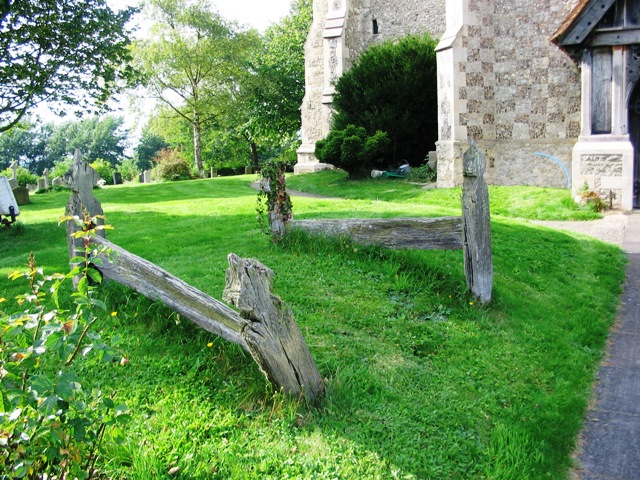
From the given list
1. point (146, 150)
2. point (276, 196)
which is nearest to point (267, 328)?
point (276, 196)

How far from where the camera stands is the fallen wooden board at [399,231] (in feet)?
22.5

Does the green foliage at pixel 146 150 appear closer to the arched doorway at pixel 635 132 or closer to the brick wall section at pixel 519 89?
the brick wall section at pixel 519 89

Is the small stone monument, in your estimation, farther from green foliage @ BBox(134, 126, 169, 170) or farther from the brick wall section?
green foliage @ BBox(134, 126, 169, 170)

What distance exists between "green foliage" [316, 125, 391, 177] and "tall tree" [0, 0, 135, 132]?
7026mm

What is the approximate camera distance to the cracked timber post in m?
3.98

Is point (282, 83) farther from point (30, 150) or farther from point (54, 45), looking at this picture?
point (30, 150)

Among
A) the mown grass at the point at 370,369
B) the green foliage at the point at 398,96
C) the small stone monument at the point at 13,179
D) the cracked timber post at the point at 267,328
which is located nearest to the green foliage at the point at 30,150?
the small stone monument at the point at 13,179

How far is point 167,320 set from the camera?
514 centimetres

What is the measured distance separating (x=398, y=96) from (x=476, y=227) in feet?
48.6

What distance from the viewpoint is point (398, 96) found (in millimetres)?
20594

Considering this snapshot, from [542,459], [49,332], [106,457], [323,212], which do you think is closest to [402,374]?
[542,459]

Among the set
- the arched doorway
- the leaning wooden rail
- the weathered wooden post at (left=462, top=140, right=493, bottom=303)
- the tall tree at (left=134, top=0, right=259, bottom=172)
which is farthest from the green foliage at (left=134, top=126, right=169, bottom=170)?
the leaning wooden rail

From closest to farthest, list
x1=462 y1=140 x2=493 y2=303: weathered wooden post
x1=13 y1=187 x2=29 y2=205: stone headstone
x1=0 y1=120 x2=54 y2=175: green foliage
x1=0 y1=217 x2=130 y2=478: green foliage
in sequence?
x1=0 y1=217 x2=130 y2=478: green foliage → x1=462 y1=140 x2=493 y2=303: weathered wooden post → x1=13 y1=187 x2=29 y2=205: stone headstone → x1=0 y1=120 x2=54 y2=175: green foliage

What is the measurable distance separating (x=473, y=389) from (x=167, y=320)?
8.43ft
